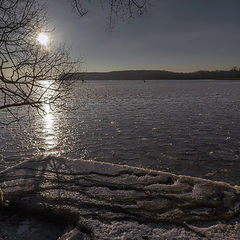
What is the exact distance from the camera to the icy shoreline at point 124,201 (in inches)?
165

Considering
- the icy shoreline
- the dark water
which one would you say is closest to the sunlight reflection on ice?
the dark water

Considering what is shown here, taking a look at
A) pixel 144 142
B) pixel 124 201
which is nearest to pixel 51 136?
pixel 144 142

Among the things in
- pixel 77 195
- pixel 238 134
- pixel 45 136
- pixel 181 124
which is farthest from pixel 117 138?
pixel 77 195

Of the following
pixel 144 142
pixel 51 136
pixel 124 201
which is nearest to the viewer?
pixel 124 201

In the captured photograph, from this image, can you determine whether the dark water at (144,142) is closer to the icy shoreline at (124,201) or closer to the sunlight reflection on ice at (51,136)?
the sunlight reflection on ice at (51,136)

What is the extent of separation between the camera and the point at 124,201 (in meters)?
5.12

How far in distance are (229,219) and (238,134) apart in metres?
9.06

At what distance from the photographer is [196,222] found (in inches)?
172

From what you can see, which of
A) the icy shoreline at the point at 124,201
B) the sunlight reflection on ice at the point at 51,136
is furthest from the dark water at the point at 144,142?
the icy shoreline at the point at 124,201

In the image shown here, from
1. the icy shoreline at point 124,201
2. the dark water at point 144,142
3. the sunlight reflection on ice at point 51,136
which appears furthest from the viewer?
the sunlight reflection on ice at point 51,136

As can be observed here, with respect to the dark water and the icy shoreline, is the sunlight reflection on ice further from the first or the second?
the icy shoreline

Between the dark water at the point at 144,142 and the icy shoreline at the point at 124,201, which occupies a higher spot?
the icy shoreline at the point at 124,201

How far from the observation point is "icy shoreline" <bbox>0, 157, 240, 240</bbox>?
4180 millimetres

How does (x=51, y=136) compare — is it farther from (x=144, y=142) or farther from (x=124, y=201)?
(x=124, y=201)
